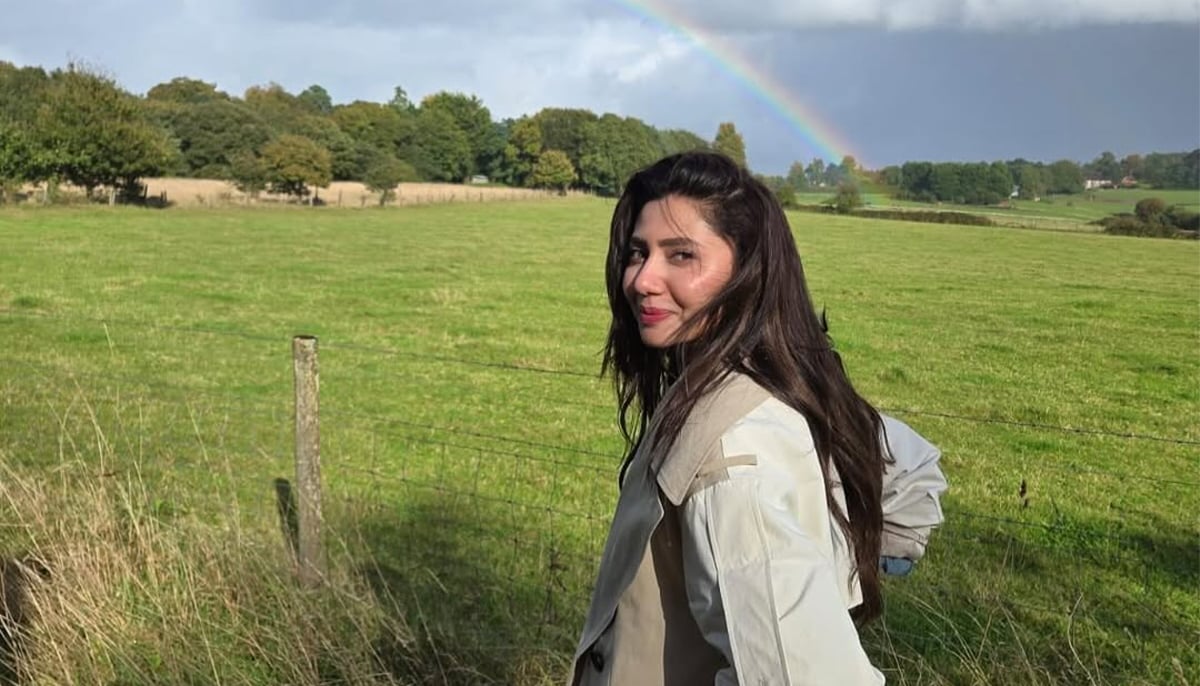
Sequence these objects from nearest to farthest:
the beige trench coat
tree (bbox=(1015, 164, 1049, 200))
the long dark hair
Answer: the beige trench coat
the long dark hair
tree (bbox=(1015, 164, 1049, 200))

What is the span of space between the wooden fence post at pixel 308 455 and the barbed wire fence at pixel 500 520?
0.6 inches

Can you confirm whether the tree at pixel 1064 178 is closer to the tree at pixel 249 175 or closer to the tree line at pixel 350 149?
the tree line at pixel 350 149

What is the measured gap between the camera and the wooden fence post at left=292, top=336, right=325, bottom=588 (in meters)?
4.94

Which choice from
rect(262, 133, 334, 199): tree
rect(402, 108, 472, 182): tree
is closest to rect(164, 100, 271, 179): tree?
rect(262, 133, 334, 199): tree

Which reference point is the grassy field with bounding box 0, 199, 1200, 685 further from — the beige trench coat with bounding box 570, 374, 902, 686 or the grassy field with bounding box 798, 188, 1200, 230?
the grassy field with bounding box 798, 188, 1200, 230

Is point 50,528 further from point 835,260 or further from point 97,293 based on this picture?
point 835,260

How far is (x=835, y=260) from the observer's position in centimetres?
3512

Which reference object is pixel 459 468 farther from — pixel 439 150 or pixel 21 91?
pixel 439 150

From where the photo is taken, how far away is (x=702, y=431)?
1.52 m

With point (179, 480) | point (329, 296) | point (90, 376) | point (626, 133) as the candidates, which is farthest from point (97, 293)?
point (626, 133)

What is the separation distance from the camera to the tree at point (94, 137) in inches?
1984

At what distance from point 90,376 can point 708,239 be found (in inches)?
437

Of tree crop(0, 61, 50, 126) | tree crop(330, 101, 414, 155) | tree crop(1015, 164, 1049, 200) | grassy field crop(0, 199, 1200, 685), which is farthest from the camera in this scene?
tree crop(330, 101, 414, 155)

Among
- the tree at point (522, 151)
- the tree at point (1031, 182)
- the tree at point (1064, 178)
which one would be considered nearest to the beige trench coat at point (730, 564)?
the tree at point (1031, 182)
